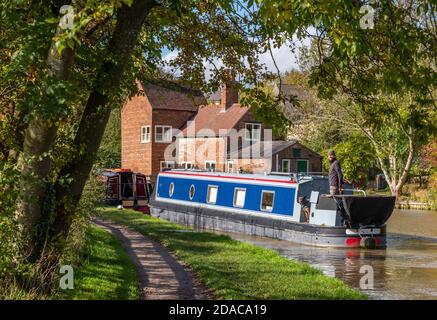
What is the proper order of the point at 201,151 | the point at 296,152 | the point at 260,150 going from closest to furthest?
the point at 260,150, the point at 296,152, the point at 201,151

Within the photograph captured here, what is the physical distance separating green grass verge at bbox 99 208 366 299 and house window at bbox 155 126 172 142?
27.2m

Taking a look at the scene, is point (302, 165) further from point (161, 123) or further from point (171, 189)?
point (171, 189)

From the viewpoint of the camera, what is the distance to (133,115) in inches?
1863

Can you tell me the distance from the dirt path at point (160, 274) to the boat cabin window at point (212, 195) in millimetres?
7645

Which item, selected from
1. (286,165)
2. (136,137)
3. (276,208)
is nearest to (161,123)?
(136,137)

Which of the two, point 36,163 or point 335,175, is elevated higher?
point 335,175

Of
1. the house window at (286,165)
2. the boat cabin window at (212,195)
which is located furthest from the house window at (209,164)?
the boat cabin window at (212,195)

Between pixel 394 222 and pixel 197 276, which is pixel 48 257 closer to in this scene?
pixel 197 276

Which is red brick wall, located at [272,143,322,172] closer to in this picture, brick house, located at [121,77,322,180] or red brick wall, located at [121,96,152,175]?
brick house, located at [121,77,322,180]

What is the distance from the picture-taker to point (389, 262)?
1606 centimetres

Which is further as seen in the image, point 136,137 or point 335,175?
point 136,137

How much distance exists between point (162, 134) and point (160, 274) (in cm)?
3422

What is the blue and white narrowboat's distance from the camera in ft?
59.9
